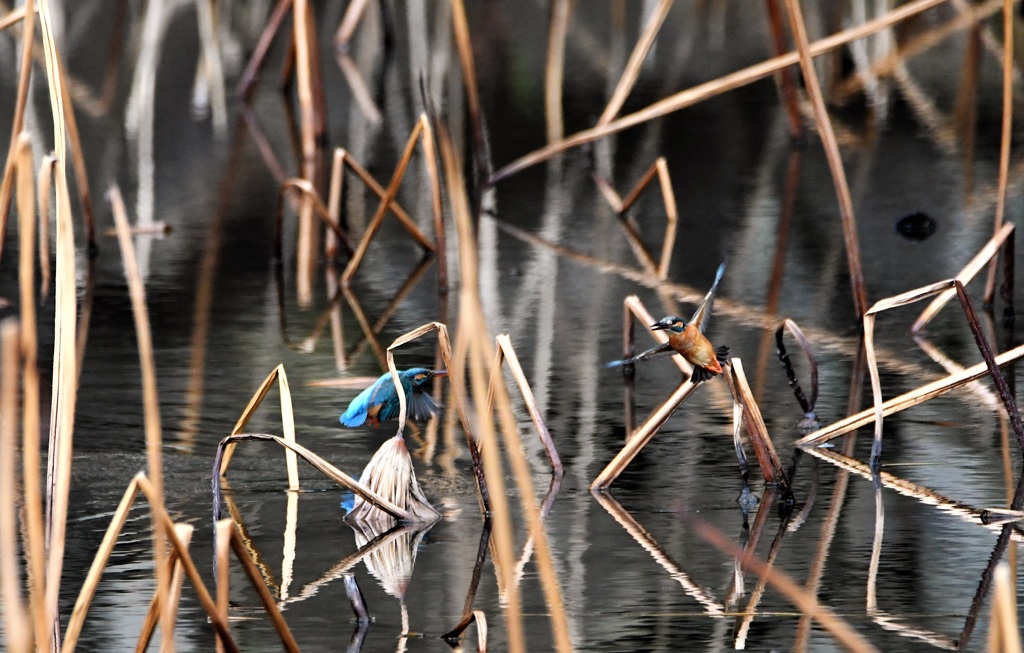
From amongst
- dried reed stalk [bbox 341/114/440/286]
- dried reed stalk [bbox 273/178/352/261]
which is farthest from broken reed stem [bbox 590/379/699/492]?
dried reed stalk [bbox 273/178/352/261]

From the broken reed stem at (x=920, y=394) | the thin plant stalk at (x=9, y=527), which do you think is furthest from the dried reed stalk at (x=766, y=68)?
the thin plant stalk at (x=9, y=527)

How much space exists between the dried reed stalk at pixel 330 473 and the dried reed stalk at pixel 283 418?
0.03 m

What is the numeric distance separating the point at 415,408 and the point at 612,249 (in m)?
2.39

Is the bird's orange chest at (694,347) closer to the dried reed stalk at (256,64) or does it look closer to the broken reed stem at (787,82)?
the broken reed stem at (787,82)

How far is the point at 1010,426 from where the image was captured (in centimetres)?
329

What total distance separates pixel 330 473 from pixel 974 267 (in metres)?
1.80

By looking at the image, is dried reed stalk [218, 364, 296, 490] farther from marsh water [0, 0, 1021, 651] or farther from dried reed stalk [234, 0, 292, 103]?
dried reed stalk [234, 0, 292, 103]

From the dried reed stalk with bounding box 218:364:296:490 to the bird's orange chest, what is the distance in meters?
0.69

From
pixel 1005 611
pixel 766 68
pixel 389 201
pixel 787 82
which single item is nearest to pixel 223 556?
pixel 1005 611

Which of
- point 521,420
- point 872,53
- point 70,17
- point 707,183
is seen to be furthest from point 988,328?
point 70,17

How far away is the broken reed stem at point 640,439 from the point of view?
284 cm

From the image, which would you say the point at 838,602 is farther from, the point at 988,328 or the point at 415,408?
the point at 988,328

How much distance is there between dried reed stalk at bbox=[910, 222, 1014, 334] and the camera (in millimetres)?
3715

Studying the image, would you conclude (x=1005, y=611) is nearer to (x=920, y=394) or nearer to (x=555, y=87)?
(x=920, y=394)
